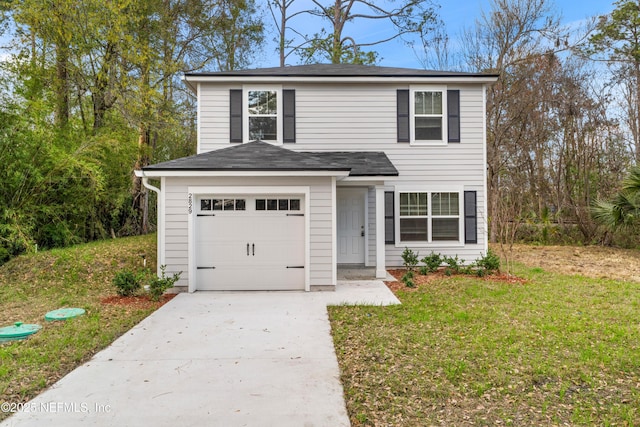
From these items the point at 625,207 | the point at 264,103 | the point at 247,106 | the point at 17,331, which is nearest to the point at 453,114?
the point at 264,103

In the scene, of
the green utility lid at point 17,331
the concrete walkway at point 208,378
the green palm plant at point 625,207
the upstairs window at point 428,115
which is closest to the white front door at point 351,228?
the upstairs window at point 428,115

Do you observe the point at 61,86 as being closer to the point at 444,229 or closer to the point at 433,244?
the point at 433,244

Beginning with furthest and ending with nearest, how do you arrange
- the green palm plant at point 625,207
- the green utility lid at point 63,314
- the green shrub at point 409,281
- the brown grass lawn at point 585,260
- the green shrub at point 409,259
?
the green palm plant at point 625,207
the green shrub at point 409,259
the brown grass lawn at point 585,260
the green shrub at point 409,281
the green utility lid at point 63,314

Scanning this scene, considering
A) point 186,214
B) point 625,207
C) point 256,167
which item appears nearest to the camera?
point 256,167

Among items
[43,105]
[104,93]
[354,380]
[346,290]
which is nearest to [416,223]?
[346,290]

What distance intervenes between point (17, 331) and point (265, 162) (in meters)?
4.58

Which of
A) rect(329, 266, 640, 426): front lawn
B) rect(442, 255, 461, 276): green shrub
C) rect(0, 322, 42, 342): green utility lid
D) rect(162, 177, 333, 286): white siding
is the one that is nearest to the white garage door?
rect(162, 177, 333, 286): white siding

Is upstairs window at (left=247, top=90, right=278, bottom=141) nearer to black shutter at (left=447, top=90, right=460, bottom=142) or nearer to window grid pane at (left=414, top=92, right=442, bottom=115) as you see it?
window grid pane at (left=414, top=92, right=442, bottom=115)

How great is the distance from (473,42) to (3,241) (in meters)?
17.4

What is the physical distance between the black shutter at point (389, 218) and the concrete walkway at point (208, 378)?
4.55 meters

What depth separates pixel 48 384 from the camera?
3.45 meters

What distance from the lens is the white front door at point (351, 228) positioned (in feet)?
33.0

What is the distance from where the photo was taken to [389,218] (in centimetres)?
983

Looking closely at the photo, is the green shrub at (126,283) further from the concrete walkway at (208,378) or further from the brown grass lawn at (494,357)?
the brown grass lawn at (494,357)
